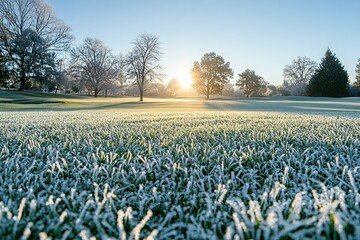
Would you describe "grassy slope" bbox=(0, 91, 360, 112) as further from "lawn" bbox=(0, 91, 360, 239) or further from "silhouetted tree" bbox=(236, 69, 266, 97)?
"silhouetted tree" bbox=(236, 69, 266, 97)

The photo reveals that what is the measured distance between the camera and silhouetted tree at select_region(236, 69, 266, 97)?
187 feet

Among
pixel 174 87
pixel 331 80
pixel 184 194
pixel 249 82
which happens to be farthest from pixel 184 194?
pixel 174 87

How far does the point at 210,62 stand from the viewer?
52.6 meters

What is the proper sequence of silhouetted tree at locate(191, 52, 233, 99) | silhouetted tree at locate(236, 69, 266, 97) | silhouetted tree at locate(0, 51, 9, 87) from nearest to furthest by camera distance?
1. silhouetted tree at locate(0, 51, 9, 87)
2. silhouetted tree at locate(191, 52, 233, 99)
3. silhouetted tree at locate(236, 69, 266, 97)

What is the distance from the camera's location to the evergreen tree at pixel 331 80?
1767 inches

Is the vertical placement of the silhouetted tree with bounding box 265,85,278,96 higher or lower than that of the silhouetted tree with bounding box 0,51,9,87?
lower

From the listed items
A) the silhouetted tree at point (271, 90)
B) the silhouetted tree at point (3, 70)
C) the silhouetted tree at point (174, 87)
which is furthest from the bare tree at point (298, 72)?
the silhouetted tree at point (3, 70)

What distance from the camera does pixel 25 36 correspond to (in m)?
34.8

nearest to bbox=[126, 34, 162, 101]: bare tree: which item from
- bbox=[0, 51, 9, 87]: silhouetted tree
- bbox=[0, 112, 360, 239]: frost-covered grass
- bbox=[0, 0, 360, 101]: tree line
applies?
bbox=[0, 0, 360, 101]: tree line

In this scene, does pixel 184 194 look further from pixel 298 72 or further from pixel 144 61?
pixel 298 72

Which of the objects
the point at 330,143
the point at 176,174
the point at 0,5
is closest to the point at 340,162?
the point at 330,143

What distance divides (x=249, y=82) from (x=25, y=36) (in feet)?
145

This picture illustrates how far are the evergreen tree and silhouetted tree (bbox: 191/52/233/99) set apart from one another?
1676cm

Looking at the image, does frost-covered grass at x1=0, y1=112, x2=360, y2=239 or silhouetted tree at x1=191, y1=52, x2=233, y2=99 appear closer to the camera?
frost-covered grass at x1=0, y1=112, x2=360, y2=239
